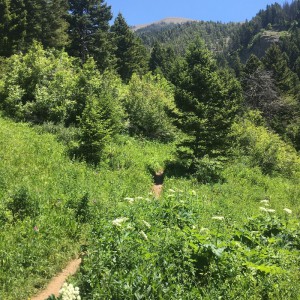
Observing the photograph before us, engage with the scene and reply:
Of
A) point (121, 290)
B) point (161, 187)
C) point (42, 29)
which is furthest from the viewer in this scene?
point (42, 29)

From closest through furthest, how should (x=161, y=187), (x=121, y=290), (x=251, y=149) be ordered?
(x=121, y=290)
(x=161, y=187)
(x=251, y=149)

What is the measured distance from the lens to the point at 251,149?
24312mm

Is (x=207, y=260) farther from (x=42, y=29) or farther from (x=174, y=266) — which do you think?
(x=42, y=29)

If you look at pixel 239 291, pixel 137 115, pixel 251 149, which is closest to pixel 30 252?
pixel 239 291

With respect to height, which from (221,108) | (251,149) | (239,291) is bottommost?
Answer: (251,149)

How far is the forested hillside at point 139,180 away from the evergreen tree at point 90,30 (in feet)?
1.64

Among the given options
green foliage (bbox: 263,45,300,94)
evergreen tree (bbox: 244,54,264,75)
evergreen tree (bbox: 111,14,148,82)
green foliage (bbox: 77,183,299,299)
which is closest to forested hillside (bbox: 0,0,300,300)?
green foliage (bbox: 77,183,299,299)

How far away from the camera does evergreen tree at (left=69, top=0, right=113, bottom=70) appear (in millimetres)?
40000

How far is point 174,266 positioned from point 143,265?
561 mm

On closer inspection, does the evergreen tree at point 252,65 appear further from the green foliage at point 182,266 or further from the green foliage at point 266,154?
the green foliage at point 182,266

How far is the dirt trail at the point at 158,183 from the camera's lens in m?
15.2

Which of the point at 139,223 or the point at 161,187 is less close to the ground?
the point at 139,223

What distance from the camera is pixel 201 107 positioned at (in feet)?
59.0

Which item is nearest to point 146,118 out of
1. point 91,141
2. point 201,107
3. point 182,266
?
point 201,107
